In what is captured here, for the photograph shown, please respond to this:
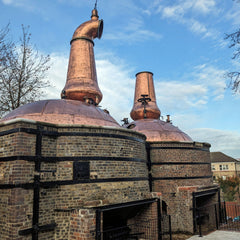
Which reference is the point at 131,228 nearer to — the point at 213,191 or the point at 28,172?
the point at 28,172

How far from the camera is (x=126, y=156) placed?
976 cm

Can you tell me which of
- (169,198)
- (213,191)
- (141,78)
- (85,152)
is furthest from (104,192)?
(141,78)

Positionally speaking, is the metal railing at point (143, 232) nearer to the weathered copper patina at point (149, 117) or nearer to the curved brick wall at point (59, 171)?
the curved brick wall at point (59, 171)

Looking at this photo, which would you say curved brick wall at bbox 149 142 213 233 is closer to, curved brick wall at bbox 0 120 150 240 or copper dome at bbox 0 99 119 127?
curved brick wall at bbox 0 120 150 240

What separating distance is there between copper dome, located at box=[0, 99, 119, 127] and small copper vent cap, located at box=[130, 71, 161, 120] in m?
7.74

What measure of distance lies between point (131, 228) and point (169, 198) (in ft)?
12.0

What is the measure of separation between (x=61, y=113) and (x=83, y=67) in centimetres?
493

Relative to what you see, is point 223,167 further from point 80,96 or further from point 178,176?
point 80,96

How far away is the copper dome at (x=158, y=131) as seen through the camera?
15002 mm

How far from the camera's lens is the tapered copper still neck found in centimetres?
1353

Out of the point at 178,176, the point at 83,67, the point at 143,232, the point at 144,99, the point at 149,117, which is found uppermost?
the point at 83,67

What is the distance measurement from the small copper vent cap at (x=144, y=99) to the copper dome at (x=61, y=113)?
774 centimetres

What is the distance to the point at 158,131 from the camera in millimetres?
15391

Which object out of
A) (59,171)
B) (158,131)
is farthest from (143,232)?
(158,131)
